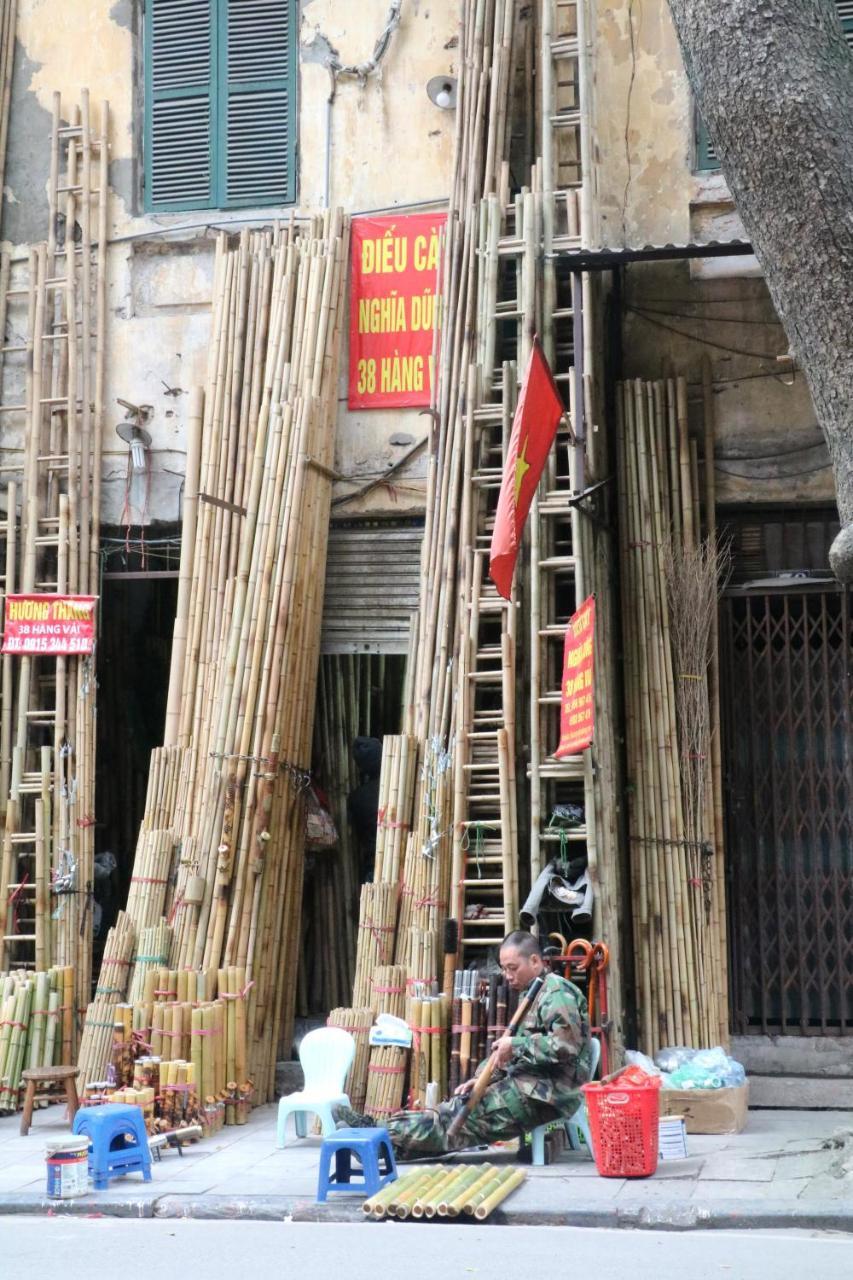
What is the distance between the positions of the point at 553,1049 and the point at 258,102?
669cm

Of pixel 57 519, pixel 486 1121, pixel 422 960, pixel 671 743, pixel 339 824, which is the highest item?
pixel 57 519

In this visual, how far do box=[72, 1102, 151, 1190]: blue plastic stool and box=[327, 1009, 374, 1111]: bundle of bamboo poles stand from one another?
1.47m

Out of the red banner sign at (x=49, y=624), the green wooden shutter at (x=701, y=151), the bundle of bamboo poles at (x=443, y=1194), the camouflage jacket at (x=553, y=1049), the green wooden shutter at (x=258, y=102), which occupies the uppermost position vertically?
the green wooden shutter at (x=258, y=102)

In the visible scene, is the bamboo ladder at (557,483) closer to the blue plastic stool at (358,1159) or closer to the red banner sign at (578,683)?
the red banner sign at (578,683)

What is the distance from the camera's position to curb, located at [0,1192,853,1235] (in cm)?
697

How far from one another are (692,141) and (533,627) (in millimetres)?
3317

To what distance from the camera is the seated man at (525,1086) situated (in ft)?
26.1

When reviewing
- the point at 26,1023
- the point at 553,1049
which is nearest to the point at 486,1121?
the point at 553,1049

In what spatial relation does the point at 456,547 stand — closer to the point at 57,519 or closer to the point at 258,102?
the point at 57,519

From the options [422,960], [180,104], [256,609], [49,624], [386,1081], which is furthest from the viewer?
[180,104]

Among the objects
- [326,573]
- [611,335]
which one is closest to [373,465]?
[326,573]

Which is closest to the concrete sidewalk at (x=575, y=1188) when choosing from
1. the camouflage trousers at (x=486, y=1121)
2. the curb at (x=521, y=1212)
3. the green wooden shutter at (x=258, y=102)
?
the curb at (x=521, y=1212)

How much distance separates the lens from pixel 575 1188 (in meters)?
7.58

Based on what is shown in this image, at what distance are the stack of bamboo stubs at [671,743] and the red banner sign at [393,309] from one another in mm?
1653
